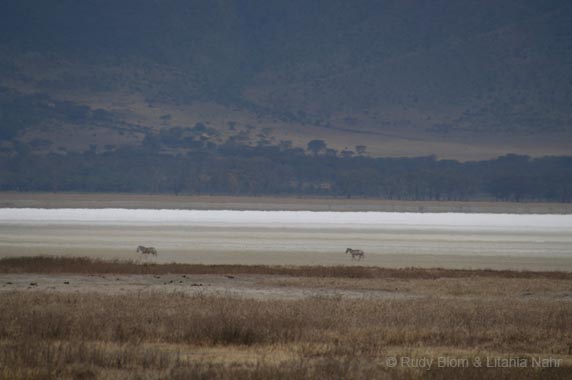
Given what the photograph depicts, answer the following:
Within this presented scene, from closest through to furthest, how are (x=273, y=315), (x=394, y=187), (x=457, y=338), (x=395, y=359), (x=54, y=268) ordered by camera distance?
(x=395, y=359), (x=457, y=338), (x=273, y=315), (x=54, y=268), (x=394, y=187)

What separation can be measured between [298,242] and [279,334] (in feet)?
132

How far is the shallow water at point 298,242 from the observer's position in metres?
46.0

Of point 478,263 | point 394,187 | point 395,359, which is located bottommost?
point 395,359

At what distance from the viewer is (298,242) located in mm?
58438

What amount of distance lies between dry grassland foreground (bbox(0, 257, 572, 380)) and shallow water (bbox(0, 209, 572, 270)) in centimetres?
1774

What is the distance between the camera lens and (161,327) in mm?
18609

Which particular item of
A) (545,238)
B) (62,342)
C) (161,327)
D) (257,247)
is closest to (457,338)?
(161,327)

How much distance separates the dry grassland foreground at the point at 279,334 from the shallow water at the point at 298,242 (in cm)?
1774

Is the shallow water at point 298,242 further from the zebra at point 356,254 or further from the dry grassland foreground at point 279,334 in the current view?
the dry grassland foreground at point 279,334

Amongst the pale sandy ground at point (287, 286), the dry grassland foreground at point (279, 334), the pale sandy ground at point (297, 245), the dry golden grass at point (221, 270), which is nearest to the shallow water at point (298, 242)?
the pale sandy ground at point (297, 245)

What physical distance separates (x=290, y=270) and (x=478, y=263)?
13.5m

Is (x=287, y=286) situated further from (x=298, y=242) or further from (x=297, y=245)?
(x=298, y=242)

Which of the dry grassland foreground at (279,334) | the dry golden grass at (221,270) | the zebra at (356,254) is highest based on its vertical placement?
the zebra at (356,254)

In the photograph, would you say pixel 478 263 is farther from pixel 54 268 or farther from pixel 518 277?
pixel 54 268
